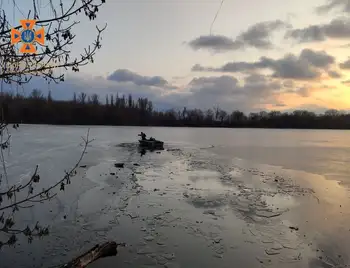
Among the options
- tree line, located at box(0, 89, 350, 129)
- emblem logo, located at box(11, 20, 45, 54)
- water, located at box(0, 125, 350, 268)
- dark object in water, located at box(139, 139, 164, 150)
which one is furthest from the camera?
tree line, located at box(0, 89, 350, 129)

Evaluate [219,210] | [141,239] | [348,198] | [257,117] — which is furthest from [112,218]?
[257,117]

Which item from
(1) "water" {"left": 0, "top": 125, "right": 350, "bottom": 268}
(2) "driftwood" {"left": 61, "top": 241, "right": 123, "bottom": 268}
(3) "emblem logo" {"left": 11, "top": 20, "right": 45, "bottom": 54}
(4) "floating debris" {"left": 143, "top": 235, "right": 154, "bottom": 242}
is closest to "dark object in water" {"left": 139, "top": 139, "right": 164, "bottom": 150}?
(1) "water" {"left": 0, "top": 125, "right": 350, "bottom": 268}

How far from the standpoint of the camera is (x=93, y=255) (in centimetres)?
646

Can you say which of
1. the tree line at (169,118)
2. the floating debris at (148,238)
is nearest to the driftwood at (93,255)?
the floating debris at (148,238)

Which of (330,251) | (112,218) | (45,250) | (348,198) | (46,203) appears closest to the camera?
(45,250)

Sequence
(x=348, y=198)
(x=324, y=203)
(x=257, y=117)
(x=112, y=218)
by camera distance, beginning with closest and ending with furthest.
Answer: (x=112, y=218) < (x=324, y=203) < (x=348, y=198) < (x=257, y=117)

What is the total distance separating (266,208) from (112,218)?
597cm

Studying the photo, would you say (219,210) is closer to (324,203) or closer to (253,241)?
(253,241)

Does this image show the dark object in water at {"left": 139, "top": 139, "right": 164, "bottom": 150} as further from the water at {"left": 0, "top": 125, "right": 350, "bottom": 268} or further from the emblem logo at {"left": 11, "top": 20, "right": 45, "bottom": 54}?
the emblem logo at {"left": 11, "top": 20, "right": 45, "bottom": 54}

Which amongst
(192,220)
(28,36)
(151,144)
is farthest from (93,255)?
(151,144)

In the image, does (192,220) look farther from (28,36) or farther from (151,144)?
(151,144)

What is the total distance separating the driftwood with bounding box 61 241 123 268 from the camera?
579 cm

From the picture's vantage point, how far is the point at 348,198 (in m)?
14.4

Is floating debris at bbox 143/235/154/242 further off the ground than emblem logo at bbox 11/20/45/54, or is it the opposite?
emblem logo at bbox 11/20/45/54
